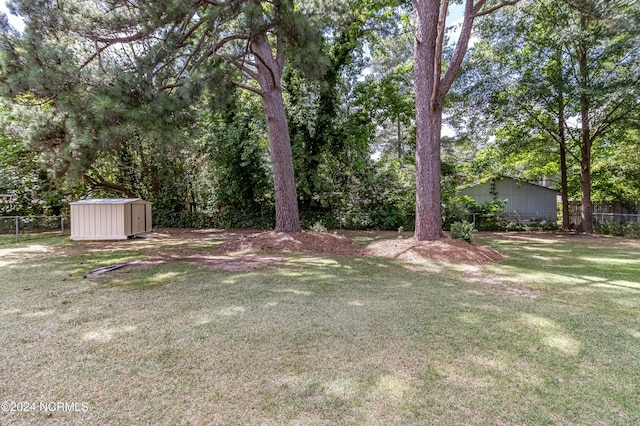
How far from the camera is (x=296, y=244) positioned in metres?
7.93

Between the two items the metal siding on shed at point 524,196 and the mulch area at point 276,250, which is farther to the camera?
the metal siding on shed at point 524,196

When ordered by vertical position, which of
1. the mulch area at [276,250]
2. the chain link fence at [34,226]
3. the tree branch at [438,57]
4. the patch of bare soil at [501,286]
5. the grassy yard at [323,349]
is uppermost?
the tree branch at [438,57]

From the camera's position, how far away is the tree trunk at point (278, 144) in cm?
871

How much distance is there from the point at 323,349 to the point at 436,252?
15.1 ft

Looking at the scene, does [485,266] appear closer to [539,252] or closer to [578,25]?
[539,252]

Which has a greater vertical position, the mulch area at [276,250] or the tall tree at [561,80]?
the tall tree at [561,80]

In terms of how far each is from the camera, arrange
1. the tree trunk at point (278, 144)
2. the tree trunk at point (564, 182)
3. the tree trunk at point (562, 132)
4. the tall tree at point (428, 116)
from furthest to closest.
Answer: the tree trunk at point (564, 182), the tree trunk at point (562, 132), the tree trunk at point (278, 144), the tall tree at point (428, 116)

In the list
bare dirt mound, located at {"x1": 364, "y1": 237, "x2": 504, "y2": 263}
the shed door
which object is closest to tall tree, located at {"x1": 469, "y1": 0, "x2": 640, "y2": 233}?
bare dirt mound, located at {"x1": 364, "y1": 237, "x2": 504, "y2": 263}

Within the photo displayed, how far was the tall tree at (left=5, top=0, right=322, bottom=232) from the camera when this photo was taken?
5.00 m

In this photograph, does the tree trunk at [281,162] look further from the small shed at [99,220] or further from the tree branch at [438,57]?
the small shed at [99,220]

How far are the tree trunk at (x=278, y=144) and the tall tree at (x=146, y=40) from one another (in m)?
1.79

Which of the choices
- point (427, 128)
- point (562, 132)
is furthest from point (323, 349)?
point (562, 132)

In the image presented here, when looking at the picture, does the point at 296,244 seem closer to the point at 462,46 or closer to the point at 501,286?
the point at 501,286

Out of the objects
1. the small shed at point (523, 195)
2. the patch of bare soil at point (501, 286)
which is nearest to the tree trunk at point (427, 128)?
the patch of bare soil at point (501, 286)
